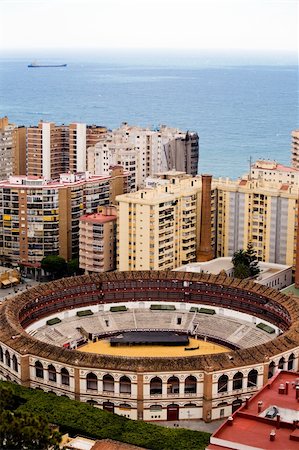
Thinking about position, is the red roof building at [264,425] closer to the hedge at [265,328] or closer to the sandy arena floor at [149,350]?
the sandy arena floor at [149,350]

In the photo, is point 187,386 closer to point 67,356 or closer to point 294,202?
point 67,356

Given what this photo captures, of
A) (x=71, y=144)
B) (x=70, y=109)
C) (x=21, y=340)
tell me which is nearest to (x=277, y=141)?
(x=70, y=109)

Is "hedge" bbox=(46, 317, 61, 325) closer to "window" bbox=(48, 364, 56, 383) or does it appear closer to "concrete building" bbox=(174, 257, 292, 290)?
"window" bbox=(48, 364, 56, 383)

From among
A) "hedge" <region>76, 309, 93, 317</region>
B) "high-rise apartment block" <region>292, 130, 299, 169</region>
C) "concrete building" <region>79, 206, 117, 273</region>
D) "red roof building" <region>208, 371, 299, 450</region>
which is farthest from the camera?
"high-rise apartment block" <region>292, 130, 299, 169</region>

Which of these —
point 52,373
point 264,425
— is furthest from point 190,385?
point 264,425

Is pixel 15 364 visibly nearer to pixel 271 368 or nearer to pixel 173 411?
pixel 173 411

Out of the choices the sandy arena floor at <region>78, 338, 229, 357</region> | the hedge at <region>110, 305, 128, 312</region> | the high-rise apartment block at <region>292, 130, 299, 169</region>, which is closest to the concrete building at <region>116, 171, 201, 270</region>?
the hedge at <region>110, 305, 128, 312</region>
